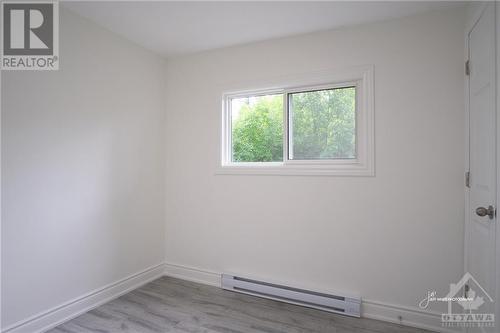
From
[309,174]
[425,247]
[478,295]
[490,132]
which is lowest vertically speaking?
[478,295]

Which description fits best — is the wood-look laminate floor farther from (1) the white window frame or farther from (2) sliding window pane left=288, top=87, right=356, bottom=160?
(2) sliding window pane left=288, top=87, right=356, bottom=160

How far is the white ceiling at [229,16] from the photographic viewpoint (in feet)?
6.91

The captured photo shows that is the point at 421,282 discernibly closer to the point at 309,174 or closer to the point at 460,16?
the point at 309,174

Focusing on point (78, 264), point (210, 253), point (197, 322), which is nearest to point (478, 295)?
point (197, 322)

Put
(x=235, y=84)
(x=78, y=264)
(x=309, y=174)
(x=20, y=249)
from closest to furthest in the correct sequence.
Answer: (x=20, y=249), (x=78, y=264), (x=309, y=174), (x=235, y=84)

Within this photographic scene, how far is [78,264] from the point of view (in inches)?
90.0

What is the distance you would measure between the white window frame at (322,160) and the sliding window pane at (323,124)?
0.05 metres

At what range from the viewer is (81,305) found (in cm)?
229

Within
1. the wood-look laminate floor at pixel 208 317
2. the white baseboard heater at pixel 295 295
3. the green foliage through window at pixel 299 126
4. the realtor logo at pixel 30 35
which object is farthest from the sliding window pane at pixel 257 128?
the realtor logo at pixel 30 35

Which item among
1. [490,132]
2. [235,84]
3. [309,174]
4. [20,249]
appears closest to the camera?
[490,132]

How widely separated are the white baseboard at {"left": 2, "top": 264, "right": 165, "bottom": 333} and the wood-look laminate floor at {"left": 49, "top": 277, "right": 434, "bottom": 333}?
0.06 meters

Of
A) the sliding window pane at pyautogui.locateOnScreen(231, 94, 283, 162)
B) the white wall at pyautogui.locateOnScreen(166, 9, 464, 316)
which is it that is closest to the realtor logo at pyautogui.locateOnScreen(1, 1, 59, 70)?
the white wall at pyautogui.locateOnScreen(166, 9, 464, 316)

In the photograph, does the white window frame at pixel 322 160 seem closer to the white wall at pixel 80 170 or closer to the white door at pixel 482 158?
the white door at pixel 482 158

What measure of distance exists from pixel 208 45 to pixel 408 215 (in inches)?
97.2
